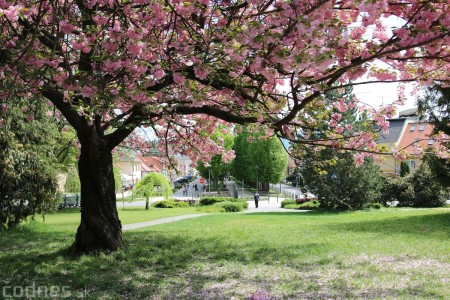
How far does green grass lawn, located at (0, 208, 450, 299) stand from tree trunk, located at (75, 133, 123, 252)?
1.40 ft

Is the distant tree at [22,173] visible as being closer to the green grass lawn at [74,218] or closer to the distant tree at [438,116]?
the green grass lawn at [74,218]

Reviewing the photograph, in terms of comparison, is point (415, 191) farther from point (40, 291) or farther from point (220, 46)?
point (40, 291)

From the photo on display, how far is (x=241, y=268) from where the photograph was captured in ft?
23.9

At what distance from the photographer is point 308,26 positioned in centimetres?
427

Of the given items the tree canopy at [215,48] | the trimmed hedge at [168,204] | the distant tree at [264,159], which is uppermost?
the distant tree at [264,159]

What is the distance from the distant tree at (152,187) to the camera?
36531mm

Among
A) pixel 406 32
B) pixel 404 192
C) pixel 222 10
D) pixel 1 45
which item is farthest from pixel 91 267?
pixel 404 192

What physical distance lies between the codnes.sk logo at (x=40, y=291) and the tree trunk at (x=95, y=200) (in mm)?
2415

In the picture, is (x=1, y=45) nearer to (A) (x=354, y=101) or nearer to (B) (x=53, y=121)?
(A) (x=354, y=101)

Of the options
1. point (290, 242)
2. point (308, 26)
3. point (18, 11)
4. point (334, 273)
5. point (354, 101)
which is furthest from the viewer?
point (290, 242)

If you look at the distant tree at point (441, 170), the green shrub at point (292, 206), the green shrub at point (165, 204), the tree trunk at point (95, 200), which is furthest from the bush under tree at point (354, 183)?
the tree trunk at point (95, 200)

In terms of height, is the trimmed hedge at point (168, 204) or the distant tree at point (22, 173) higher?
the distant tree at point (22, 173)

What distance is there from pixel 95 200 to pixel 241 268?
3.28 metres

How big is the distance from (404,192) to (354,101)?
26082 millimetres
